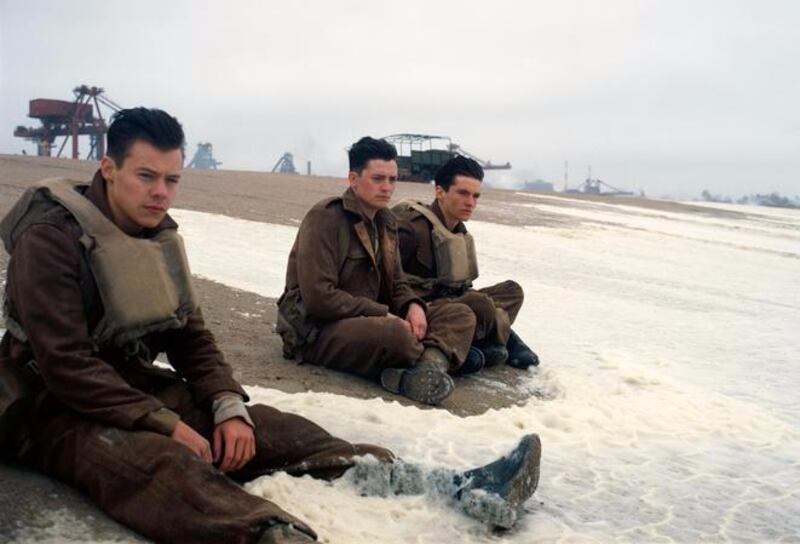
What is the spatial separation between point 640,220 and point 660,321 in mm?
12616

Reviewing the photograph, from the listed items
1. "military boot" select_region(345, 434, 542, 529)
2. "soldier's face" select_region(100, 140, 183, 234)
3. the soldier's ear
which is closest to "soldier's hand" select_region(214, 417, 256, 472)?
"military boot" select_region(345, 434, 542, 529)

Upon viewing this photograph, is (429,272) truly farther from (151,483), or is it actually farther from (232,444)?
(151,483)

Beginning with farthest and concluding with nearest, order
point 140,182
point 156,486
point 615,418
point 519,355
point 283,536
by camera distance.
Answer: point 519,355
point 615,418
point 140,182
point 156,486
point 283,536

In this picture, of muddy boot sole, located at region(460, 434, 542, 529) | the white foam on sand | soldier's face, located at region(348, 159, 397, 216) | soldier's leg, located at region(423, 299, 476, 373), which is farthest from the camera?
soldier's leg, located at region(423, 299, 476, 373)

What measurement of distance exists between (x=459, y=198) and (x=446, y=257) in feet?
1.40

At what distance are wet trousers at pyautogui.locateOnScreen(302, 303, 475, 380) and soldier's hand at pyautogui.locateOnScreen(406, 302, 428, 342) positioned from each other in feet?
0.17

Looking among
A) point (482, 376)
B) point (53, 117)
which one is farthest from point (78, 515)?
point (53, 117)

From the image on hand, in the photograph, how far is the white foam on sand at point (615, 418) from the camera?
2.95m

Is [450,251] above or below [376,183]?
below

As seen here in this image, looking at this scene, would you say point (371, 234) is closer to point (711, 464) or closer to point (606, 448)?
point (606, 448)

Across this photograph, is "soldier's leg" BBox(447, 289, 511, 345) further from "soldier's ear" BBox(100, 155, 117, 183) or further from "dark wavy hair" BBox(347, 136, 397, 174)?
"soldier's ear" BBox(100, 155, 117, 183)

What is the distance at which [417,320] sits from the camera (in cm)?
487

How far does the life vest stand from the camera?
105 inches

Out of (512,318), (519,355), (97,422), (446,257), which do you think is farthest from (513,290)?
(97,422)
